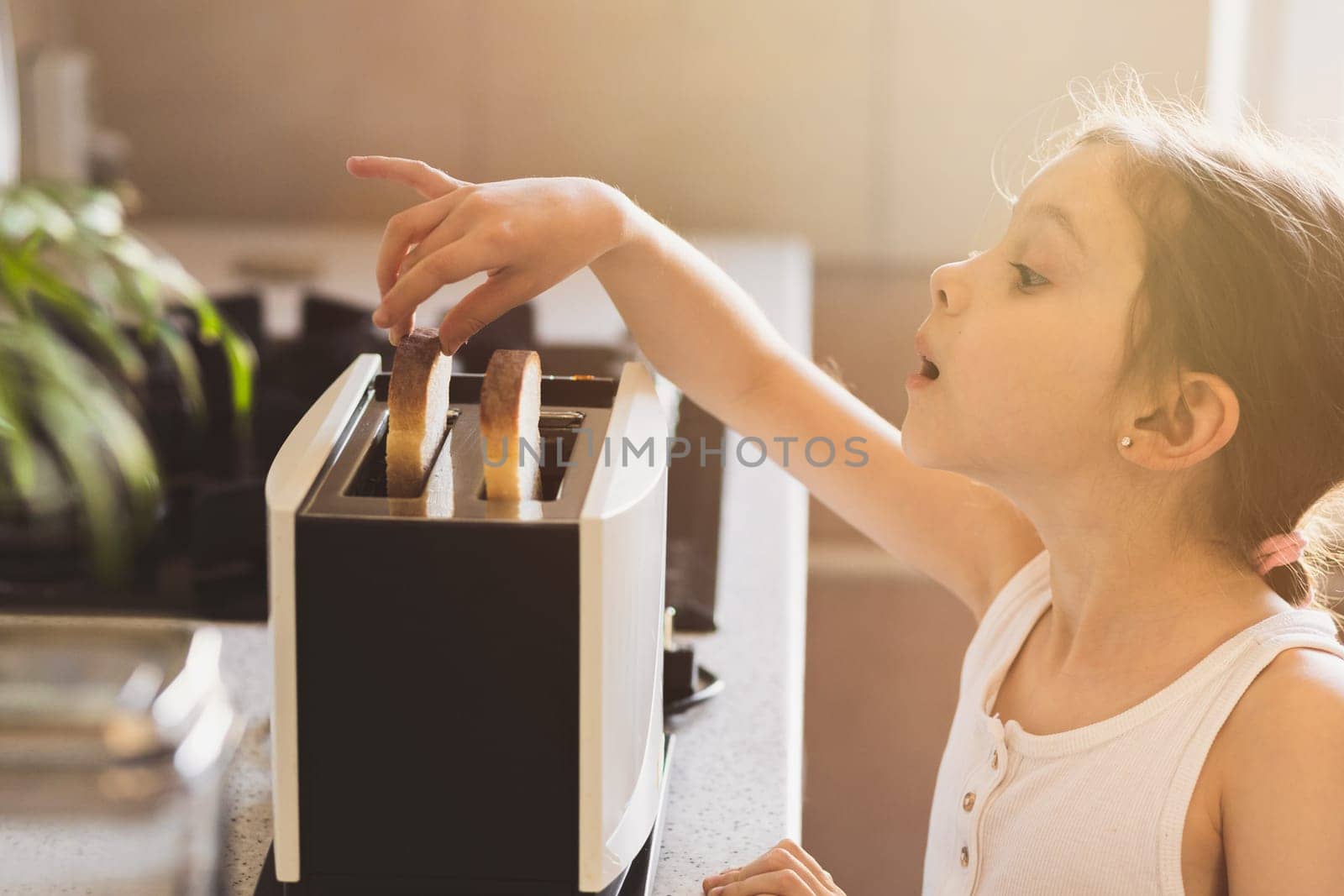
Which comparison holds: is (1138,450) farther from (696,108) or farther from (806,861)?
(696,108)

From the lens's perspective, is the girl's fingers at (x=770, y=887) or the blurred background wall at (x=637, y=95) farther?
the blurred background wall at (x=637, y=95)

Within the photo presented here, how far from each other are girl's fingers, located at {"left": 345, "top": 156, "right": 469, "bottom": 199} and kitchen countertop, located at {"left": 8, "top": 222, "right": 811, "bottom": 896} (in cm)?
31

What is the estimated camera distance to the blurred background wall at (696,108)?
243 cm

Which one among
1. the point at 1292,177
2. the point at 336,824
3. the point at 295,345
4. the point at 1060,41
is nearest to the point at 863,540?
the point at 1060,41

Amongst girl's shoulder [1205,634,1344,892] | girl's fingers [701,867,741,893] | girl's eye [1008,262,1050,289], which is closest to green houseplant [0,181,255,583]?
girl's fingers [701,867,741,893]

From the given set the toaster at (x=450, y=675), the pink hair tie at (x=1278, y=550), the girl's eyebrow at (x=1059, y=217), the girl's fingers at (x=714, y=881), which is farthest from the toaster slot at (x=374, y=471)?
the pink hair tie at (x=1278, y=550)

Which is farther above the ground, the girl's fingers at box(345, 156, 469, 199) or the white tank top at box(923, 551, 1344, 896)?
the girl's fingers at box(345, 156, 469, 199)

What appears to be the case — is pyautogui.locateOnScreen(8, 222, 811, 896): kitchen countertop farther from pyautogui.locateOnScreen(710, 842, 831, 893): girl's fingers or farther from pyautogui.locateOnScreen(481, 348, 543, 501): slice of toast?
pyautogui.locateOnScreen(481, 348, 543, 501): slice of toast

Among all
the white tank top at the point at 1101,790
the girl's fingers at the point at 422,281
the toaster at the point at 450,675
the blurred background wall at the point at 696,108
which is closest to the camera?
the toaster at the point at 450,675

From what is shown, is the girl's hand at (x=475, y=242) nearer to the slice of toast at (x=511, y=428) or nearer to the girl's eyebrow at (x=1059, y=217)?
the slice of toast at (x=511, y=428)

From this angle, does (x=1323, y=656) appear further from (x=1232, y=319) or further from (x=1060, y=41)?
(x=1060, y=41)

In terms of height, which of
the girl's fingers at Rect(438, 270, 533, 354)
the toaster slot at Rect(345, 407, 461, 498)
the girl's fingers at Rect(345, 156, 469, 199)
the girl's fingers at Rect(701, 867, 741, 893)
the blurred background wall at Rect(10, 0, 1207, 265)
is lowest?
the girl's fingers at Rect(701, 867, 741, 893)

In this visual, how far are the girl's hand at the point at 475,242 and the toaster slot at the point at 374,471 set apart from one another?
0.06 m

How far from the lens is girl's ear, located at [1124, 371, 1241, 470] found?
2.74ft
